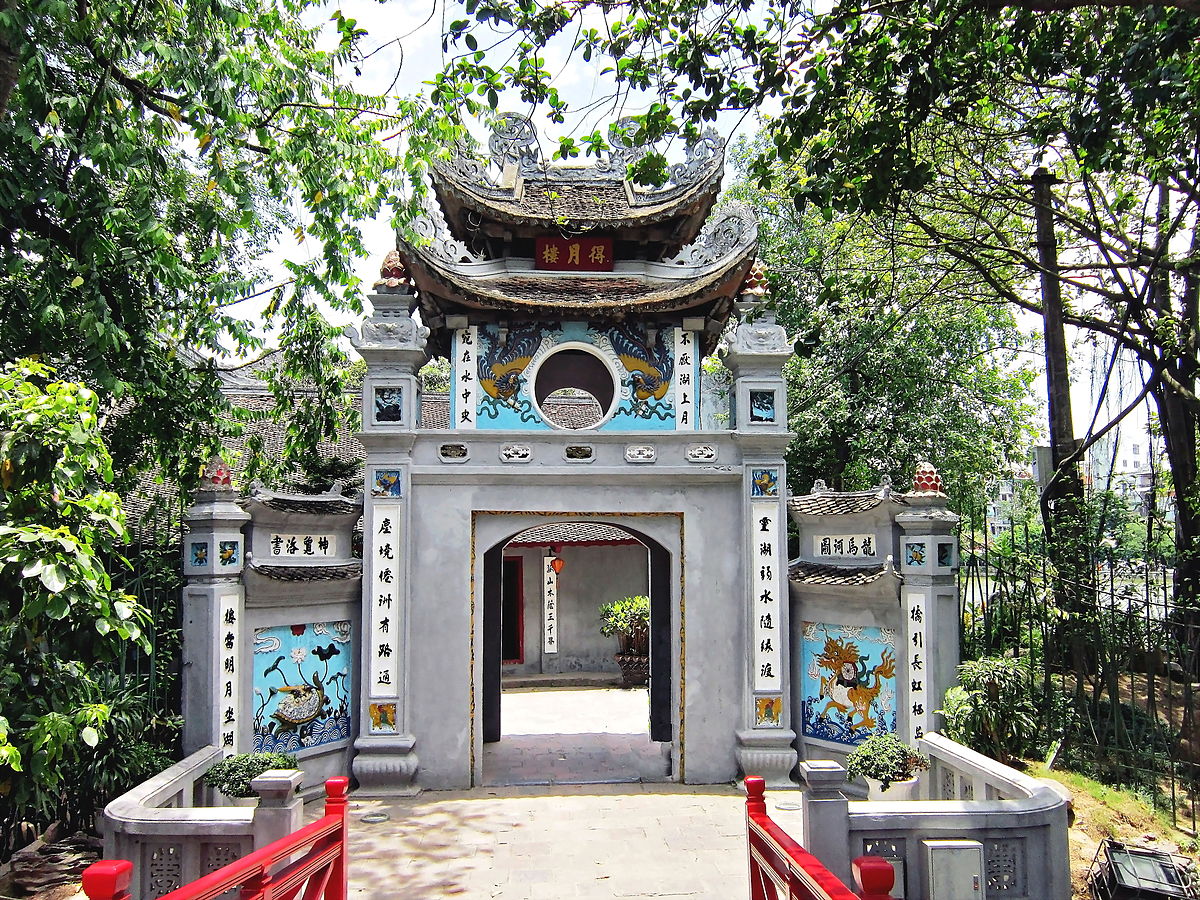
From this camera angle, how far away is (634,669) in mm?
15148

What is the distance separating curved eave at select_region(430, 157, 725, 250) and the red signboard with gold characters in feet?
0.52

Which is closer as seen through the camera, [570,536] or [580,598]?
[570,536]

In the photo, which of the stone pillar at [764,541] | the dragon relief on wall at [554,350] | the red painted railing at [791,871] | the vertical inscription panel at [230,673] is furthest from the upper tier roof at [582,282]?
the red painted railing at [791,871]

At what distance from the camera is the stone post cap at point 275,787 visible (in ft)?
16.2

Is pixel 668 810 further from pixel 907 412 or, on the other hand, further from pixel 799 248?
pixel 799 248

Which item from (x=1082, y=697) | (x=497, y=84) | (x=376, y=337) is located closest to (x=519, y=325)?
(x=376, y=337)

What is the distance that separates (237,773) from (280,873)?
2861mm

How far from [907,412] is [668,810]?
826 centimetres

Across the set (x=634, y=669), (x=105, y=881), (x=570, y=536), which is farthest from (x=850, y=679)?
(x=570, y=536)

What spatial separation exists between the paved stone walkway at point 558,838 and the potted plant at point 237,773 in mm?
972

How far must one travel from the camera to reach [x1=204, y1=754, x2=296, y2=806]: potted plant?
21.6 feet

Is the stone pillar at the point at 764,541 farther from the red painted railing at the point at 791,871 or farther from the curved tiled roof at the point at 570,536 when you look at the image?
the curved tiled roof at the point at 570,536

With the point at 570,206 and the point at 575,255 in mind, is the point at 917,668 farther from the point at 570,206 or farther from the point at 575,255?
the point at 570,206

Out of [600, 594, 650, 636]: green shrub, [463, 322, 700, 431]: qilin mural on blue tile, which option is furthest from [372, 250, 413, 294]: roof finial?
[600, 594, 650, 636]: green shrub
